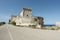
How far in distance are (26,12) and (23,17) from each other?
510 centimetres

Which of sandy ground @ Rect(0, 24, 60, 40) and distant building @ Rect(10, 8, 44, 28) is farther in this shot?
distant building @ Rect(10, 8, 44, 28)

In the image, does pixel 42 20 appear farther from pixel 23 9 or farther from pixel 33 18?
pixel 23 9

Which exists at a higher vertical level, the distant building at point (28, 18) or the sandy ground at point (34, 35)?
the distant building at point (28, 18)

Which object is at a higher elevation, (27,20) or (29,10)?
(29,10)

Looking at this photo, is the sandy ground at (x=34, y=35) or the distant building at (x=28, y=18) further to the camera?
the distant building at (x=28, y=18)

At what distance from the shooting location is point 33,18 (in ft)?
255

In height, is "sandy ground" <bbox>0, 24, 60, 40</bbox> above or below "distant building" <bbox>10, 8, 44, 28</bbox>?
below

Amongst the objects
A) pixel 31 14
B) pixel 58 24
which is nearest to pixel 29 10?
pixel 31 14

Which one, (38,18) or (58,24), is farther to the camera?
(38,18)

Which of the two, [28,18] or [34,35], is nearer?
[34,35]

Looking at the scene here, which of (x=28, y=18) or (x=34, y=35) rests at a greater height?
(x=28, y=18)

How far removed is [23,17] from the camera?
76.8m

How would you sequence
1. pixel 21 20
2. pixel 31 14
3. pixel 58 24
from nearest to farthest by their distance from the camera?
pixel 58 24 → pixel 21 20 → pixel 31 14

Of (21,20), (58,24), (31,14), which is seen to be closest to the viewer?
(58,24)
